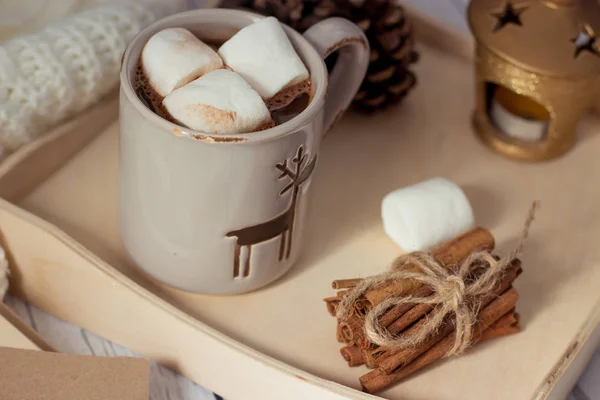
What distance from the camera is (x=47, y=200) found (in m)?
0.76

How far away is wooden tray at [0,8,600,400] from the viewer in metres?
0.66

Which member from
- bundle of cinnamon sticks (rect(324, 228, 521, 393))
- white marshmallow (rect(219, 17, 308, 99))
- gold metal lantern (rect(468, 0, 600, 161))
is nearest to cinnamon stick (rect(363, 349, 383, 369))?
bundle of cinnamon sticks (rect(324, 228, 521, 393))

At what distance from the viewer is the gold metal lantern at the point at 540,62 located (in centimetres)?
82

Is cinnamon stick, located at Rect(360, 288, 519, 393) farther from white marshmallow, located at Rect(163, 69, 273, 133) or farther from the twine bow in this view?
white marshmallow, located at Rect(163, 69, 273, 133)

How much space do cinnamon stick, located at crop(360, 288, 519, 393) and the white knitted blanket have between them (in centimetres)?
38

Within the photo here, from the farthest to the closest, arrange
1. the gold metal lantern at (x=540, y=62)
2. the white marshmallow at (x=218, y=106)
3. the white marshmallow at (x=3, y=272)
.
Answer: the gold metal lantern at (x=540, y=62) → the white marshmallow at (x=3, y=272) → the white marshmallow at (x=218, y=106)

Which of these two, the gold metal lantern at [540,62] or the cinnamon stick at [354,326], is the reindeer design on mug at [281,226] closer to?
the cinnamon stick at [354,326]

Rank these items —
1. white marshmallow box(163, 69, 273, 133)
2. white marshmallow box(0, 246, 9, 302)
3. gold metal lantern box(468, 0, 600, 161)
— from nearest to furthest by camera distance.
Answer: white marshmallow box(163, 69, 273, 133), white marshmallow box(0, 246, 9, 302), gold metal lantern box(468, 0, 600, 161)

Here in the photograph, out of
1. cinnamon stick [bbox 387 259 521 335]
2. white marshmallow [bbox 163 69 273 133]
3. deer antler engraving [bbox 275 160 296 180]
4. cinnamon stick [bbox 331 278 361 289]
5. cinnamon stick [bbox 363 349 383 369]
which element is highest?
white marshmallow [bbox 163 69 273 133]

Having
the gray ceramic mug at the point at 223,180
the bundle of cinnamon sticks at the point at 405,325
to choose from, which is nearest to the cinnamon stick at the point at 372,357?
the bundle of cinnamon sticks at the point at 405,325

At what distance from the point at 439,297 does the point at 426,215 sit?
11 centimetres

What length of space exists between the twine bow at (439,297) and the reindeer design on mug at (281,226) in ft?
0.26

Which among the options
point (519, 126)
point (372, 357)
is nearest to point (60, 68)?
point (372, 357)

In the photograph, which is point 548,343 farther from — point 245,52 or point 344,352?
point 245,52
